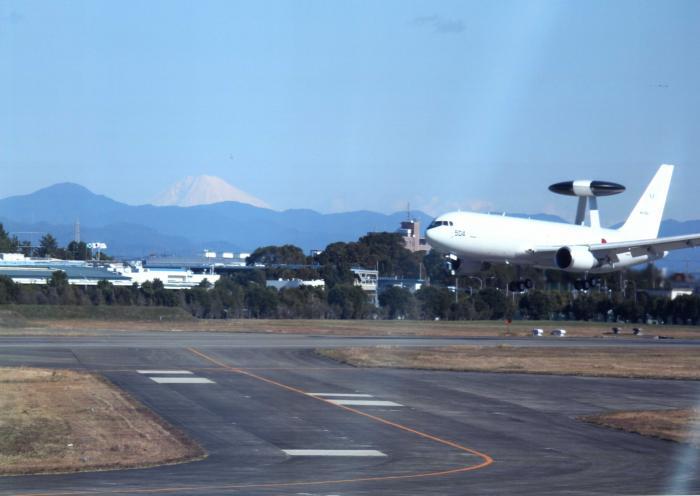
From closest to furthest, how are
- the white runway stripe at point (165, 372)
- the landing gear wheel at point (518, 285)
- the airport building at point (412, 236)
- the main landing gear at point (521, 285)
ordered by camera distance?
the white runway stripe at point (165, 372) → the main landing gear at point (521, 285) → the landing gear wheel at point (518, 285) → the airport building at point (412, 236)

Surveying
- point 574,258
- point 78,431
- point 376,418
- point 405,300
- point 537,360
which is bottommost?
point 78,431

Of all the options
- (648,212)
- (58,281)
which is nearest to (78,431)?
(648,212)

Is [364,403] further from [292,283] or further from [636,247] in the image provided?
[292,283]

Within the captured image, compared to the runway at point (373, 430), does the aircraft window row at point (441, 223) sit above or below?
above

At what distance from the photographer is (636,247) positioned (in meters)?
72.4

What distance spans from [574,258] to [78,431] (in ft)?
161

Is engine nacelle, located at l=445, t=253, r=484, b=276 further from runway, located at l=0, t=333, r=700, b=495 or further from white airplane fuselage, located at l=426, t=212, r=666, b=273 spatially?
runway, located at l=0, t=333, r=700, b=495

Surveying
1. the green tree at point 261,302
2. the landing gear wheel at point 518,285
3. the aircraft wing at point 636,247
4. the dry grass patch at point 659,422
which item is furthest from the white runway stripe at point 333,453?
the green tree at point 261,302

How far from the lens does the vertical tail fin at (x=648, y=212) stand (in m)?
84.6

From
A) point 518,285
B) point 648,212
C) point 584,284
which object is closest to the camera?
point 518,285

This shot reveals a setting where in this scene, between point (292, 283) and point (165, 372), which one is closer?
point (165, 372)

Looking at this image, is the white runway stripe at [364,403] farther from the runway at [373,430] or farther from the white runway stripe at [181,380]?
the white runway stripe at [181,380]

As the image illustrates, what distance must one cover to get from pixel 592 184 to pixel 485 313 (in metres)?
24.7

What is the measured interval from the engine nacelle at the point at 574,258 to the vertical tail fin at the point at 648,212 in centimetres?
1304
